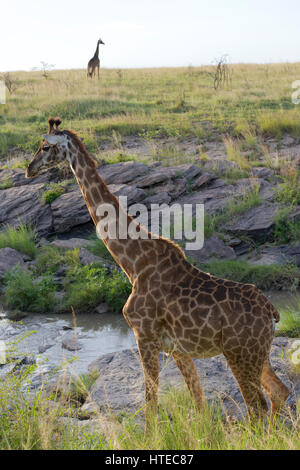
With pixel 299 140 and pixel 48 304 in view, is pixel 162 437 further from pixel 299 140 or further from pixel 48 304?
pixel 299 140

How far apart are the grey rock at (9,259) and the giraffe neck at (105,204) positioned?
545 cm

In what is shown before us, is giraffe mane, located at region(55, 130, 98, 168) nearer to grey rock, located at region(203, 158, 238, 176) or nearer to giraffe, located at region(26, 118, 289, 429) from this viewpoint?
giraffe, located at region(26, 118, 289, 429)

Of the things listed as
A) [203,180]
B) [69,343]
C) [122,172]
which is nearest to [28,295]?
[69,343]

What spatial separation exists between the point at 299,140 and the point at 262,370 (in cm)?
1090

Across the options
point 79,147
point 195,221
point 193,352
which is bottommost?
point 195,221

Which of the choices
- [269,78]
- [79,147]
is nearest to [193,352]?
[79,147]

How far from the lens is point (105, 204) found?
5.34 metres

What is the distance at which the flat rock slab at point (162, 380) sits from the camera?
5.91 m

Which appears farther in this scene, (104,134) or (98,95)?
(98,95)

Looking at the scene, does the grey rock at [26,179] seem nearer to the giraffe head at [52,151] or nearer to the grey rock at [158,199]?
the grey rock at [158,199]

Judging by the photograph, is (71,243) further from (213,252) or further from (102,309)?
Answer: (213,252)

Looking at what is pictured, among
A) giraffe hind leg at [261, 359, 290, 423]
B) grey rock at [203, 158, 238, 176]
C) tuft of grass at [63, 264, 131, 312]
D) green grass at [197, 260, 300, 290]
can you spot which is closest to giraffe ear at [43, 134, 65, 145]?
giraffe hind leg at [261, 359, 290, 423]

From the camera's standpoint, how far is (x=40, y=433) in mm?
4184

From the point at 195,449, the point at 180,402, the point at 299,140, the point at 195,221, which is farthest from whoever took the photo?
the point at 299,140
